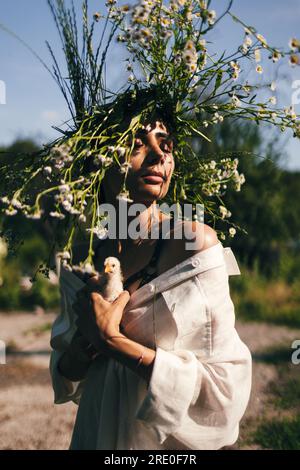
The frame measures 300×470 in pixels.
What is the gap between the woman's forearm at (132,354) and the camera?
201 cm

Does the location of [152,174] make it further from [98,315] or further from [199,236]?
[98,315]

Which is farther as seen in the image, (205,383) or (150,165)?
(150,165)

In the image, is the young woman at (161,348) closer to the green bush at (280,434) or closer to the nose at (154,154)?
the nose at (154,154)

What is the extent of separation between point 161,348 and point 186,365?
13 cm

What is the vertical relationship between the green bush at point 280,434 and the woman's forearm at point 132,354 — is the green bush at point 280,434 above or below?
below

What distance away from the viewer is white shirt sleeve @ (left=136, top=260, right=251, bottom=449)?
1986 millimetres

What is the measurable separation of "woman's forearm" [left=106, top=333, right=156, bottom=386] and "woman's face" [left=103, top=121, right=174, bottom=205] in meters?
0.59

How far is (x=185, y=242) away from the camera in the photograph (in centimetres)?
218

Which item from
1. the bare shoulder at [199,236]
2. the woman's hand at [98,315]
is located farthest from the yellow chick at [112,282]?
the bare shoulder at [199,236]

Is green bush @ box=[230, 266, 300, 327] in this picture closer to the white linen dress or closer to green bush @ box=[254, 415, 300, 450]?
green bush @ box=[254, 415, 300, 450]

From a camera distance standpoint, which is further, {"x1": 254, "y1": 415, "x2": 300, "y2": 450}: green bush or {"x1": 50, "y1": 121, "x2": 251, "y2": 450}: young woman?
{"x1": 254, "y1": 415, "x2": 300, "y2": 450}: green bush

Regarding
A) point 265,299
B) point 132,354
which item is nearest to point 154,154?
point 132,354

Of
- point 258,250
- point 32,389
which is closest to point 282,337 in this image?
point 32,389

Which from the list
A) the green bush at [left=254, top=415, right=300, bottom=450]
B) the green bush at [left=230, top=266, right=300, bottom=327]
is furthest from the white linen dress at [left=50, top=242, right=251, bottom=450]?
the green bush at [left=230, top=266, right=300, bottom=327]
